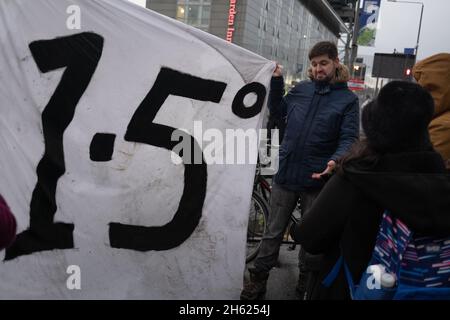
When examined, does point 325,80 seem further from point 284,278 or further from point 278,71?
point 284,278

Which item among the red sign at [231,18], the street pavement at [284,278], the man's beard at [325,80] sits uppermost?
the red sign at [231,18]

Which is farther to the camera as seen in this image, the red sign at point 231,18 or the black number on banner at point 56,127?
the red sign at point 231,18

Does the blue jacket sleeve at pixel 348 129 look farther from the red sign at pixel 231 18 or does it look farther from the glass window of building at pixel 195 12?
A: the glass window of building at pixel 195 12

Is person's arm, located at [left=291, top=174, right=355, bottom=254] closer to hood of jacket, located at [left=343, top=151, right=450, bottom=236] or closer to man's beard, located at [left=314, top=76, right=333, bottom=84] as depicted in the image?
hood of jacket, located at [left=343, top=151, right=450, bottom=236]

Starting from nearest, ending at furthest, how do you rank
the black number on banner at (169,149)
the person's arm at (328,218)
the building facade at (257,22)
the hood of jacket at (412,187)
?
the hood of jacket at (412,187), the person's arm at (328,218), the black number on banner at (169,149), the building facade at (257,22)

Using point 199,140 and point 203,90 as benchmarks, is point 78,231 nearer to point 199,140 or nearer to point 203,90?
point 199,140

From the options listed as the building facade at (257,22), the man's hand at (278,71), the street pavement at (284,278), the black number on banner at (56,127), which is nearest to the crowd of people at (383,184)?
the man's hand at (278,71)

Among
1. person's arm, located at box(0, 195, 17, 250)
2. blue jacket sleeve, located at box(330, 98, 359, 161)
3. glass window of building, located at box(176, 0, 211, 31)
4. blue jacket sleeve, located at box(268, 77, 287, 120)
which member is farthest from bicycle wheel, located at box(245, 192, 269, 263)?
glass window of building, located at box(176, 0, 211, 31)

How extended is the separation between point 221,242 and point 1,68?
1616mm

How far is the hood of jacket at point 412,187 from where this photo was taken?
140 cm

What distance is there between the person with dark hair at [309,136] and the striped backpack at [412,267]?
4.21 ft

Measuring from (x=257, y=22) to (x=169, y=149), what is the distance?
26.8 metres

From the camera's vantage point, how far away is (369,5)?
19078 millimetres

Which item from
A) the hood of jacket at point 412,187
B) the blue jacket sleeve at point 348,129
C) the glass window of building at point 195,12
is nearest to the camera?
the hood of jacket at point 412,187
